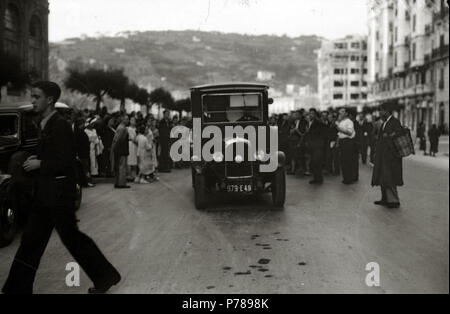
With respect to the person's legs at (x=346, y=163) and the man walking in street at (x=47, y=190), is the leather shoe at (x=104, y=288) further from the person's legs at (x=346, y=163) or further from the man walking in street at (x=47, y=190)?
the person's legs at (x=346, y=163)

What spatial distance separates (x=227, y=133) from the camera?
36.1ft

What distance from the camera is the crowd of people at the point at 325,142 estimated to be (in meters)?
14.7

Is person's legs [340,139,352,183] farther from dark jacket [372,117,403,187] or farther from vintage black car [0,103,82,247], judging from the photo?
vintage black car [0,103,82,247]

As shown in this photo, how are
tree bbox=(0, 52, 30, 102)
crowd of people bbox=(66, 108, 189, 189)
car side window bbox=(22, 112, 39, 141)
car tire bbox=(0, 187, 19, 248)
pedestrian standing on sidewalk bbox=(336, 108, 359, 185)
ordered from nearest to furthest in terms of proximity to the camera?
car tire bbox=(0, 187, 19, 248)
car side window bbox=(22, 112, 39, 141)
crowd of people bbox=(66, 108, 189, 189)
pedestrian standing on sidewalk bbox=(336, 108, 359, 185)
tree bbox=(0, 52, 30, 102)

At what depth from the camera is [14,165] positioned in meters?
7.88

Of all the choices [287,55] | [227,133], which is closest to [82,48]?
[287,55]

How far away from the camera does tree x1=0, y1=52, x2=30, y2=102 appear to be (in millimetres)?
27203

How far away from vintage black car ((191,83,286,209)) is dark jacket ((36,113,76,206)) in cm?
552

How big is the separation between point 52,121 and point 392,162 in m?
7.00

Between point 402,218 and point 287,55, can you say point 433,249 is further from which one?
point 287,55

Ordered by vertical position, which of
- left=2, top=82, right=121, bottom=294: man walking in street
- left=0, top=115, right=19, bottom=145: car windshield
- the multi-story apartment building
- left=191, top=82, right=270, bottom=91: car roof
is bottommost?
left=2, top=82, right=121, bottom=294: man walking in street

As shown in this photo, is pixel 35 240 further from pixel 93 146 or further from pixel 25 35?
pixel 25 35

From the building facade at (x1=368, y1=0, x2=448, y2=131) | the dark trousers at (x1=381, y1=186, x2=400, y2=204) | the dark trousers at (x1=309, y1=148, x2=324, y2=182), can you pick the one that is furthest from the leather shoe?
the building facade at (x1=368, y1=0, x2=448, y2=131)

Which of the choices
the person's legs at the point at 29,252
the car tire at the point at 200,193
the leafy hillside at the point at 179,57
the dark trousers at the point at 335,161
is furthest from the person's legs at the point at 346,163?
the leafy hillside at the point at 179,57
